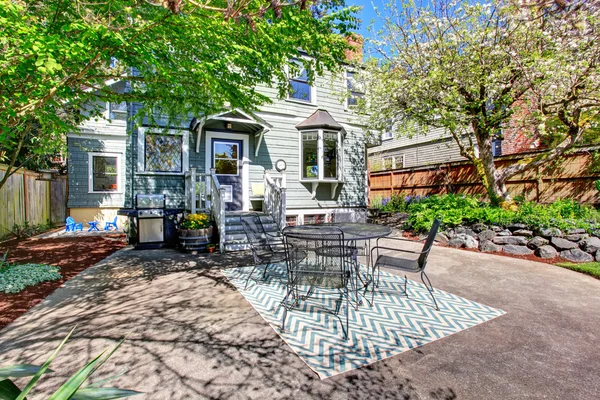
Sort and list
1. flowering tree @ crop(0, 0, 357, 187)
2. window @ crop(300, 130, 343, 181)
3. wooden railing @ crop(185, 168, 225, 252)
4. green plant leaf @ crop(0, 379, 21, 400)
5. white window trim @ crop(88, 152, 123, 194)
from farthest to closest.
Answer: white window trim @ crop(88, 152, 123, 194)
window @ crop(300, 130, 343, 181)
wooden railing @ crop(185, 168, 225, 252)
flowering tree @ crop(0, 0, 357, 187)
green plant leaf @ crop(0, 379, 21, 400)

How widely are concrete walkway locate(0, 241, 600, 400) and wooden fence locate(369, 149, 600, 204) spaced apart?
3.98 metres

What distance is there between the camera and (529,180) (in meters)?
7.91

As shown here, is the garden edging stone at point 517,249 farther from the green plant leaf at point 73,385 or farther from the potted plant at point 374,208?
the green plant leaf at point 73,385

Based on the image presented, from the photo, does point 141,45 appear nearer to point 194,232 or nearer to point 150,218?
point 194,232

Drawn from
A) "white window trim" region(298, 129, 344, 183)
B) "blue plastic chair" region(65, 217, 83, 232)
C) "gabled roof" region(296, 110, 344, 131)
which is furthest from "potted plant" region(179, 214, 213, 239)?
"blue plastic chair" region(65, 217, 83, 232)

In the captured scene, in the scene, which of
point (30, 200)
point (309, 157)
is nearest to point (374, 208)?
point (309, 157)

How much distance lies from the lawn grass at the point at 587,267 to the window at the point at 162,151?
30.3ft

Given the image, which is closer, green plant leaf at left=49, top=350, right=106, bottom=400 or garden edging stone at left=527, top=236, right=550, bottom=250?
green plant leaf at left=49, top=350, right=106, bottom=400

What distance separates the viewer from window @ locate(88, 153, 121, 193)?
1095 centimetres

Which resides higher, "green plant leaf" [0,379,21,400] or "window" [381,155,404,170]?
"window" [381,155,404,170]

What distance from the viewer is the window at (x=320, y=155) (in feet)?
31.9

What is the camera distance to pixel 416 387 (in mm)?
2150

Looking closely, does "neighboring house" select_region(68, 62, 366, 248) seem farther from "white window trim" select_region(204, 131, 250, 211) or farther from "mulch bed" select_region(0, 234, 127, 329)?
"mulch bed" select_region(0, 234, 127, 329)

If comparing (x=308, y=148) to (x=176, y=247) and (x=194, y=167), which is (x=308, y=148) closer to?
(x=194, y=167)
